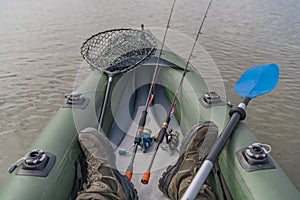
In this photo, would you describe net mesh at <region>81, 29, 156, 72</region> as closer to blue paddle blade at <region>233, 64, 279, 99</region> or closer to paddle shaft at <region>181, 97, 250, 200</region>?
blue paddle blade at <region>233, 64, 279, 99</region>

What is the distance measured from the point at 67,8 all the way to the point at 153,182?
758 centimetres

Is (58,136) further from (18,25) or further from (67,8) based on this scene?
(67,8)

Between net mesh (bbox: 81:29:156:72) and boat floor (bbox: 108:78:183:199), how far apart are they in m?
0.50

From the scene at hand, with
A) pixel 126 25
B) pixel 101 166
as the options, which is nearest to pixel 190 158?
pixel 101 166

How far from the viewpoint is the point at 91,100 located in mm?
2262

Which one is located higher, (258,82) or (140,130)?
(258,82)

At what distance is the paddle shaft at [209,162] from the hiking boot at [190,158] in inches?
6.4

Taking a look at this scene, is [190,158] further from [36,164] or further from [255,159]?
[36,164]

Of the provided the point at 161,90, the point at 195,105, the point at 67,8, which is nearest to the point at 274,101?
the point at 161,90

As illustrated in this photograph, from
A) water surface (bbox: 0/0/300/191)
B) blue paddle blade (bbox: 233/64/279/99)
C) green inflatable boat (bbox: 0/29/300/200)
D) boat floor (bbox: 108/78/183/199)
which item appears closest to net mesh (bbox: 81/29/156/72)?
green inflatable boat (bbox: 0/29/300/200)

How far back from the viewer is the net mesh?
8.73 feet

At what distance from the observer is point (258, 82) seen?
77.8 inches

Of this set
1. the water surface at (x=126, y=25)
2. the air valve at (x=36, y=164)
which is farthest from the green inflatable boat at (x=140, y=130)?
the water surface at (x=126, y=25)

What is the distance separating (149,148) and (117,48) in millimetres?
1094
